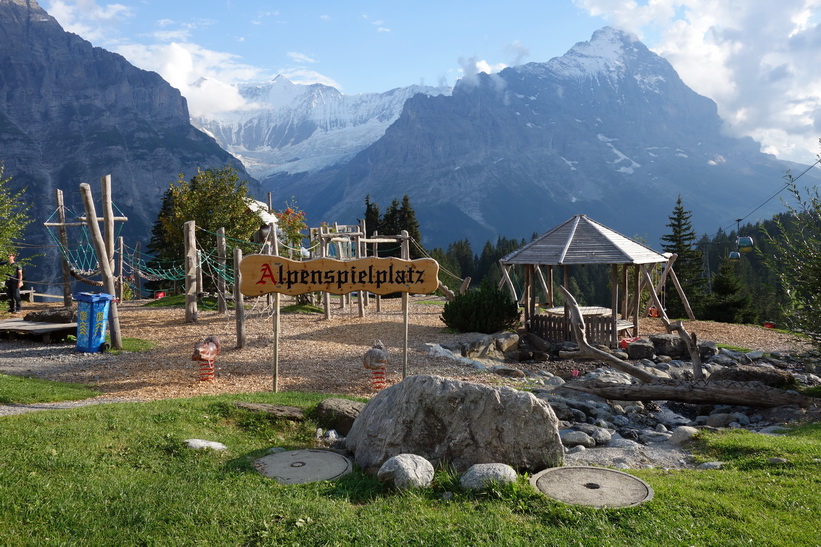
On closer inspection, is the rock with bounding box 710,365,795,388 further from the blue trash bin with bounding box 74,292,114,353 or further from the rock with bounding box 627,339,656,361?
the blue trash bin with bounding box 74,292,114,353

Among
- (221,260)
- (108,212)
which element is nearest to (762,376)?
(108,212)

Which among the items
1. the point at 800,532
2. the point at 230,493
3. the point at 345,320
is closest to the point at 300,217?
the point at 345,320

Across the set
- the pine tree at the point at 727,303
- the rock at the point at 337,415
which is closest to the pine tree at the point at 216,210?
the rock at the point at 337,415

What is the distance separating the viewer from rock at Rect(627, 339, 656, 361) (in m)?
16.5

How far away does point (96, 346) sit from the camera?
1343 centimetres

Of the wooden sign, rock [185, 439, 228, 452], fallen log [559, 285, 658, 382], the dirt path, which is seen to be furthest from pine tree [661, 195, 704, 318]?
rock [185, 439, 228, 452]

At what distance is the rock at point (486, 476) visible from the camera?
5.48 m

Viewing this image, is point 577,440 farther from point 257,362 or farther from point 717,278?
point 717,278

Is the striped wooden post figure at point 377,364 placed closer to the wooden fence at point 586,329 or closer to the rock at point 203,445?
the rock at point 203,445

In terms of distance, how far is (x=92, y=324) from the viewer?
13.3m

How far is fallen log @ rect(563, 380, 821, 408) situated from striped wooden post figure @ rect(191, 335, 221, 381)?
683cm

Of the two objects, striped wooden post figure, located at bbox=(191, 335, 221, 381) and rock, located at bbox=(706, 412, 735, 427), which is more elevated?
striped wooden post figure, located at bbox=(191, 335, 221, 381)

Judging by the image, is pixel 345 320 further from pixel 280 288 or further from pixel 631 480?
pixel 631 480

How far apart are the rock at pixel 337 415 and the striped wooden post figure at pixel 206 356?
3.72 metres
